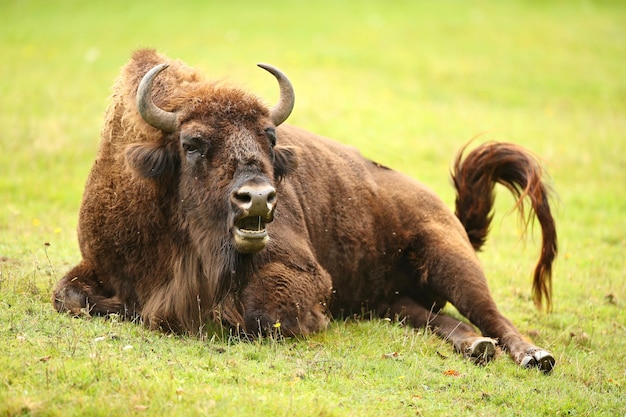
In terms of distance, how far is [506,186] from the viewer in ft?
34.7

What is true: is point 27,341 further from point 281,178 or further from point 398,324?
point 398,324

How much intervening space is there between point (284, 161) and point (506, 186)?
12.0 feet

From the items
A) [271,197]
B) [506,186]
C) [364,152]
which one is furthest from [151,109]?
[364,152]

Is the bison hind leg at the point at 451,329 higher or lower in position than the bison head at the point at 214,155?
lower

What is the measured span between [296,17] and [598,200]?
2181 cm

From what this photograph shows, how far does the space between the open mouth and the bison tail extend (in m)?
3.90

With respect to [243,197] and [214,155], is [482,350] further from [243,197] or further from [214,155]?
[214,155]

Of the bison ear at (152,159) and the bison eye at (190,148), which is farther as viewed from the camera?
the bison ear at (152,159)

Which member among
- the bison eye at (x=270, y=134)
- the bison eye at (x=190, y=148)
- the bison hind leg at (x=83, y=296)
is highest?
the bison eye at (x=270, y=134)

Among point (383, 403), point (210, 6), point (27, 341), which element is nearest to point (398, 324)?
point (383, 403)

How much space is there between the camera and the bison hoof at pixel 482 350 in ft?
26.6

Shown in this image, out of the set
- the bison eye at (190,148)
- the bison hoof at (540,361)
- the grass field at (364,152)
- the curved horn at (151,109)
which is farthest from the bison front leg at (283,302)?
the bison hoof at (540,361)

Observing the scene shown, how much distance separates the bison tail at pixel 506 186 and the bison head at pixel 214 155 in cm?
347

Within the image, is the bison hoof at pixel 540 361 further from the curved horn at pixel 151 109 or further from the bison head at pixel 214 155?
the curved horn at pixel 151 109
